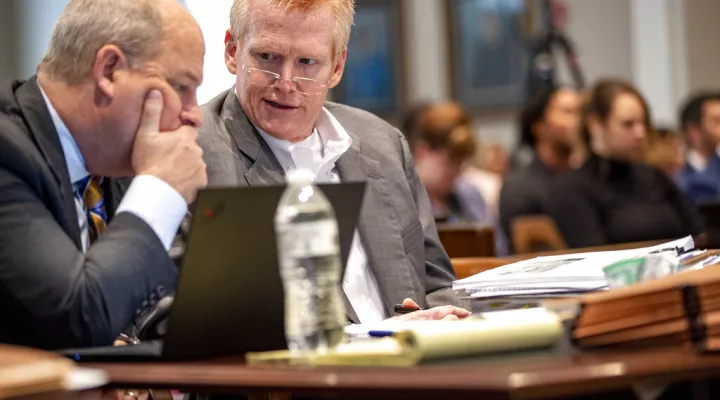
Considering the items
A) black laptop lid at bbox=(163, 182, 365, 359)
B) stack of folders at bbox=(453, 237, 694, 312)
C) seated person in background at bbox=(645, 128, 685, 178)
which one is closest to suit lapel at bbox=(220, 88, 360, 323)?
stack of folders at bbox=(453, 237, 694, 312)

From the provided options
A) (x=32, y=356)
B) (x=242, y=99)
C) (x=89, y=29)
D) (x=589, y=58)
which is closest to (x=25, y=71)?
(x=589, y=58)

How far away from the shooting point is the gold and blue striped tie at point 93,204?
1727 millimetres

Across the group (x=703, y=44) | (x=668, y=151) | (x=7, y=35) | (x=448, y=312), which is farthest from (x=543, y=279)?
(x=7, y=35)

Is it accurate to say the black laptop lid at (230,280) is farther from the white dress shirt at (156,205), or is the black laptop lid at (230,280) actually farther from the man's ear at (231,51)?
the man's ear at (231,51)

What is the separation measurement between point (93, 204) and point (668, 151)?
20.9 feet

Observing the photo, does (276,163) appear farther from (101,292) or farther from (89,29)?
(101,292)

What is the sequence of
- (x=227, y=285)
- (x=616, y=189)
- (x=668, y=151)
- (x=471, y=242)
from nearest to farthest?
(x=227, y=285), (x=471, y=242), (x=616, y=189), (x=668, y=151)

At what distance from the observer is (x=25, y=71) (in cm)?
934

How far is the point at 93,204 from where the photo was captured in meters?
1.76

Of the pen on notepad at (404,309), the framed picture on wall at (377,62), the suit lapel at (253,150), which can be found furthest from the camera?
the framed picture on wall at (377,62)

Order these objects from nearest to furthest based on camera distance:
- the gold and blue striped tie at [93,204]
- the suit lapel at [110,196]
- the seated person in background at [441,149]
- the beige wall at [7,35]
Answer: the gold and blue striped tie at [93,204] < the suit lapel at [110,196] < the seated person in background at [441,149] < the beige wall at [7,35]

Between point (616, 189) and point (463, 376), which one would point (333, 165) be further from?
point (616, 189)

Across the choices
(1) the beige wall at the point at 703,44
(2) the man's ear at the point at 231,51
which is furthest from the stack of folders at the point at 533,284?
(1) the beige wall at the point at 703,44

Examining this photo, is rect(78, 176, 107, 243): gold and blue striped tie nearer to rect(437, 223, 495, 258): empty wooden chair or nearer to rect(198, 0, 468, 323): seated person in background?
rect(198, 0, 468, 323): seated person in background
